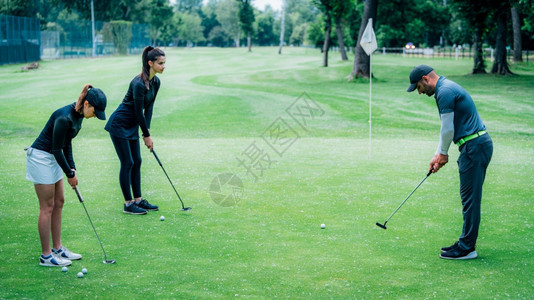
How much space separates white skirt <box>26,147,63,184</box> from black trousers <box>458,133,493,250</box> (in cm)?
467

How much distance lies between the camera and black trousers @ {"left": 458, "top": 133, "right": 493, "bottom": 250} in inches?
259

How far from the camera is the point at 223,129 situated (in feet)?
67.4

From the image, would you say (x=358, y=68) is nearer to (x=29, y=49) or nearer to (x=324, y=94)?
(x=324, y=94)

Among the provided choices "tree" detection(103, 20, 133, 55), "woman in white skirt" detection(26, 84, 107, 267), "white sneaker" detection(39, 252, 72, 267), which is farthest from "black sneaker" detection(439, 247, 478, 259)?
"tree" detection(103, 20, 133, 55)

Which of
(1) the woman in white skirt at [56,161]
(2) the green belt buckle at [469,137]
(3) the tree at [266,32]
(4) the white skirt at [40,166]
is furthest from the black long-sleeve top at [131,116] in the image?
(3) the tree at [266,32]

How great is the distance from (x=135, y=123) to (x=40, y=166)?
7.84ft

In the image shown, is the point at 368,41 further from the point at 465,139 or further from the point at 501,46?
the point at 501,46

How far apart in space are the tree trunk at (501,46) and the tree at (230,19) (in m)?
104

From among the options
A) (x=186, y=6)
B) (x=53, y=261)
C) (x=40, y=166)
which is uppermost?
(x=186, y=6)

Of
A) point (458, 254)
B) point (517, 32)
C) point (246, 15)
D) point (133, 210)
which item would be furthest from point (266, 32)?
point (458, 254)

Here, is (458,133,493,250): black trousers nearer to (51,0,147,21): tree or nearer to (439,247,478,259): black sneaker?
(439,247,478,259): black sneaker

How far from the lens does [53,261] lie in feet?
21.2

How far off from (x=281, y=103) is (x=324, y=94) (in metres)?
3.92

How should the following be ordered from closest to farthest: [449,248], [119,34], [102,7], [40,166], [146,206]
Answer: [40,166]
[449,248]
[146,206]
[119,34]
[102,7]
